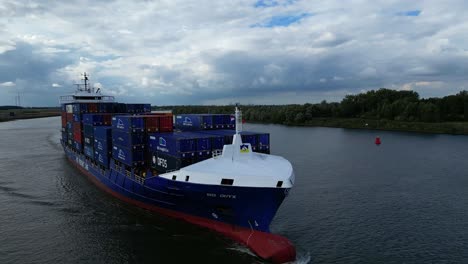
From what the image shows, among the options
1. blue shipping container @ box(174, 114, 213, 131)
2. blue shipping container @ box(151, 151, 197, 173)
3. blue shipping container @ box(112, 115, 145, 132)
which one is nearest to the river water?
blue shipping container @ box(151, 151, 197, 173)

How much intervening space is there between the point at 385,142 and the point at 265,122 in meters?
67.7

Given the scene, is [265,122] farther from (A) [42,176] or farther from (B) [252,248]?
(B) [252,248]

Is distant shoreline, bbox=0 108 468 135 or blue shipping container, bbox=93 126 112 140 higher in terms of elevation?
blue shipping container, bbox=93 126 112 140

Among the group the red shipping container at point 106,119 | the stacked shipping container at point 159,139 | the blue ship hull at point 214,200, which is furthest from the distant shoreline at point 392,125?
the blue ship hull at point 214,200

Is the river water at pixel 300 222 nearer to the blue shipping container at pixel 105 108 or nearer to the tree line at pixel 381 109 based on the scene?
the blue shipping container at pixel 105 108

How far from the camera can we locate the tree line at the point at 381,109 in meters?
98.3

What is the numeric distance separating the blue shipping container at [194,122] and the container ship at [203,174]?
9 centimetres

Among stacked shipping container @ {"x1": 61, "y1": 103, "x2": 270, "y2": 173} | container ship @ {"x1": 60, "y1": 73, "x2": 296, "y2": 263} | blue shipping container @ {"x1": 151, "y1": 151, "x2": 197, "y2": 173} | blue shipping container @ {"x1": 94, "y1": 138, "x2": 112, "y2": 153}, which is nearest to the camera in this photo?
container ship @ {"x1": 60, "y1": 73, "x2": 296, "y2": 263}

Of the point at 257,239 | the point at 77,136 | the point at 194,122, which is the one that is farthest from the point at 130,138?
the point at 77,136

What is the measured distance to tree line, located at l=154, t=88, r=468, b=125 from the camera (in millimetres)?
98312

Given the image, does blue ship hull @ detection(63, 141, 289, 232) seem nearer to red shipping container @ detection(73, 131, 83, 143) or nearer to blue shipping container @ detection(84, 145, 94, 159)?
blue shipping container @ detection(84, 145, 94, 159)

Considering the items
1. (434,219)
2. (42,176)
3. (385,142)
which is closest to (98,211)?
(42,176)

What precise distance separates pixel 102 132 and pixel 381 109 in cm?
9911

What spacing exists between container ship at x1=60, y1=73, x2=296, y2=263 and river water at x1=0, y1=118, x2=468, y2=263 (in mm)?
1122
